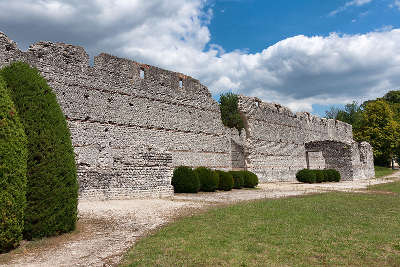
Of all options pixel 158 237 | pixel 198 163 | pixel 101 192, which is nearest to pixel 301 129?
pixel 198 163

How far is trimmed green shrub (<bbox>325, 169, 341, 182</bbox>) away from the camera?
24.0 meters

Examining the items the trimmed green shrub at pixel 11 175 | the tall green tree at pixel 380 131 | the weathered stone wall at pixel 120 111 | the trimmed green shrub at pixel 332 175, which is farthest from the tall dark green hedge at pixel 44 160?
the tall green tree at pixel 380 131

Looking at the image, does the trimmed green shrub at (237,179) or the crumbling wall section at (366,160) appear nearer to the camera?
the trimmed green shrub at (237,179)

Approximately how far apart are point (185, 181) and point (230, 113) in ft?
47.1

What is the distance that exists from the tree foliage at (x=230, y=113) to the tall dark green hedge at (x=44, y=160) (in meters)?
19.9

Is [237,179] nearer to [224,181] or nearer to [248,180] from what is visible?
[248,180]

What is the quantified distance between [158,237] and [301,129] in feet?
88.9

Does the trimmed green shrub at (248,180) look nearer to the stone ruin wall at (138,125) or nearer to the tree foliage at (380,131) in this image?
the stone ruin wall at (138,125)

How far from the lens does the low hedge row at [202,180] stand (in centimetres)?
1373

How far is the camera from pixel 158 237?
18.6 feet

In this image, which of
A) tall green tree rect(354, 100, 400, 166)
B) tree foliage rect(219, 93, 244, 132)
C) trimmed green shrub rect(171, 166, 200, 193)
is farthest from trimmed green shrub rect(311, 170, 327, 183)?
tall green tree rect(354, 100, 400, 166)

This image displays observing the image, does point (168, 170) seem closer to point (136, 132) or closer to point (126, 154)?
point (126, 154)

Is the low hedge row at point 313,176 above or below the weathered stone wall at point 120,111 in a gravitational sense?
below

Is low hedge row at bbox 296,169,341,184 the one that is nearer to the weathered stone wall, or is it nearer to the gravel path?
the weathered stone wall
